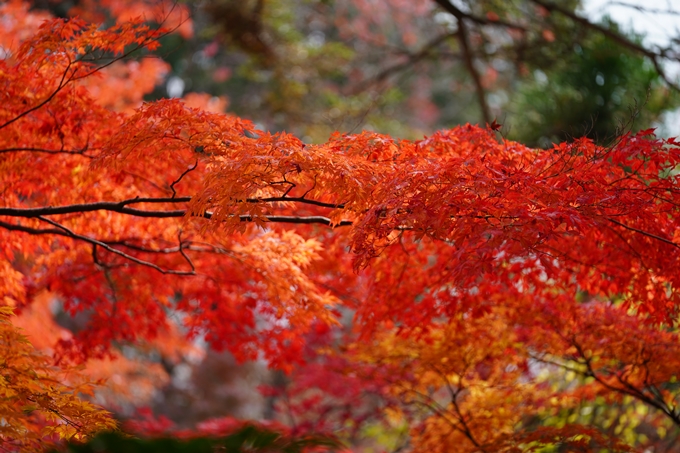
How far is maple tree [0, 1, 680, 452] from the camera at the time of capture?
3.59 m

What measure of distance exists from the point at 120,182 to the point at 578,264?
3561mm

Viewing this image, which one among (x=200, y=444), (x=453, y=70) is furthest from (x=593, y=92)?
(x=200, y=444)

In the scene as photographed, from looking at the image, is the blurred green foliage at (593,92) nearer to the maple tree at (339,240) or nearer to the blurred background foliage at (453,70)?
the blurred background foliage at (453,70)

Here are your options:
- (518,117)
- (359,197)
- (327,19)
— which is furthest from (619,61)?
(327,19)

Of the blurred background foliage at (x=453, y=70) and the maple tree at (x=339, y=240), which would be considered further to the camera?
the blurred background foliage at (x=453, y=70)

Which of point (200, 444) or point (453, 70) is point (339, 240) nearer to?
point (200, 444)

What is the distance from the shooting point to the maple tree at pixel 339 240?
141 inches

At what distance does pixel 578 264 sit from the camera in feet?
15.6

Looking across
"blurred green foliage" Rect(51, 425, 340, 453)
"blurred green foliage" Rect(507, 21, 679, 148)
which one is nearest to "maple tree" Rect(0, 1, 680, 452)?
"blurred green foliage" Rect(51, 425, 340, 453)

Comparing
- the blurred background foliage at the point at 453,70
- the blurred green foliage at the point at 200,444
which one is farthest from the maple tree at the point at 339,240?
the blurred background foliage at the point at 453,70

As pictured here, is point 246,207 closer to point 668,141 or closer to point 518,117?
point 668,141

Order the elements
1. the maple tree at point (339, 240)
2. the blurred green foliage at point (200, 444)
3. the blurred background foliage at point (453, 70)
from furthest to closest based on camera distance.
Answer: the blurred background foliage at point (453, 70) < the maple tree at point (339, 240) < the blurred green foliage at point (200, 444)

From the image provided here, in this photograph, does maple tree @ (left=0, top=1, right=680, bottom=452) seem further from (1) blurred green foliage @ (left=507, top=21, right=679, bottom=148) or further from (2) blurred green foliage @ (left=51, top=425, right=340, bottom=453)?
(1) blurred green foliage @ (left=507, top=21, right=679, bottom=148)

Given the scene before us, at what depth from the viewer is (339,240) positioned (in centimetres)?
519
